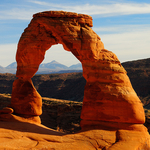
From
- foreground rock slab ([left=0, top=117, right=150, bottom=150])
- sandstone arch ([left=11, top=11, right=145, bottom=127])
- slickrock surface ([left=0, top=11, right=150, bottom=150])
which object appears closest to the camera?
foreground rock slab ([left=0, top=117, right=150, bottom=150])

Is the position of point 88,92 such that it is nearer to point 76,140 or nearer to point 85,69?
point 85,69

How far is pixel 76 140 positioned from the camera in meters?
11.2

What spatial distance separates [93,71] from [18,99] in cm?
505

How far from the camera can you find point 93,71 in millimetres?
12859

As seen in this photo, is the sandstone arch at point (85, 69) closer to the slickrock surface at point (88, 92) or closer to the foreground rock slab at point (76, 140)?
the slickrock surface at point (88, 92)

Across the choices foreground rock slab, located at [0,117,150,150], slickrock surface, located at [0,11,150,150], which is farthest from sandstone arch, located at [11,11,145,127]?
foreground rock slab, located at [0,117,150,150]

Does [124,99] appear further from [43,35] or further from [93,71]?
[43,35]

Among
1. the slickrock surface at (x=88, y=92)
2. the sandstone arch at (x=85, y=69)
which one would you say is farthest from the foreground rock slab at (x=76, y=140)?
the sandstone arch at (x=85, y=69)

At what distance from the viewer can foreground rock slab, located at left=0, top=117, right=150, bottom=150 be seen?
1051cm

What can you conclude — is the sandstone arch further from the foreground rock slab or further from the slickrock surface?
the foreground rock slab

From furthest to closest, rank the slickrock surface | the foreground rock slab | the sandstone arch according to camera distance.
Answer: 1. the sandstone arch
2. the slickrock surface
3. the foreground rock slab

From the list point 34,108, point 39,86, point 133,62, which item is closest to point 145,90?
point 133,62

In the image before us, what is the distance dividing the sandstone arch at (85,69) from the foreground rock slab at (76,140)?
2.65 feet

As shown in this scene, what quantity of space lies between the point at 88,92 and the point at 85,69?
1223 millimetres
